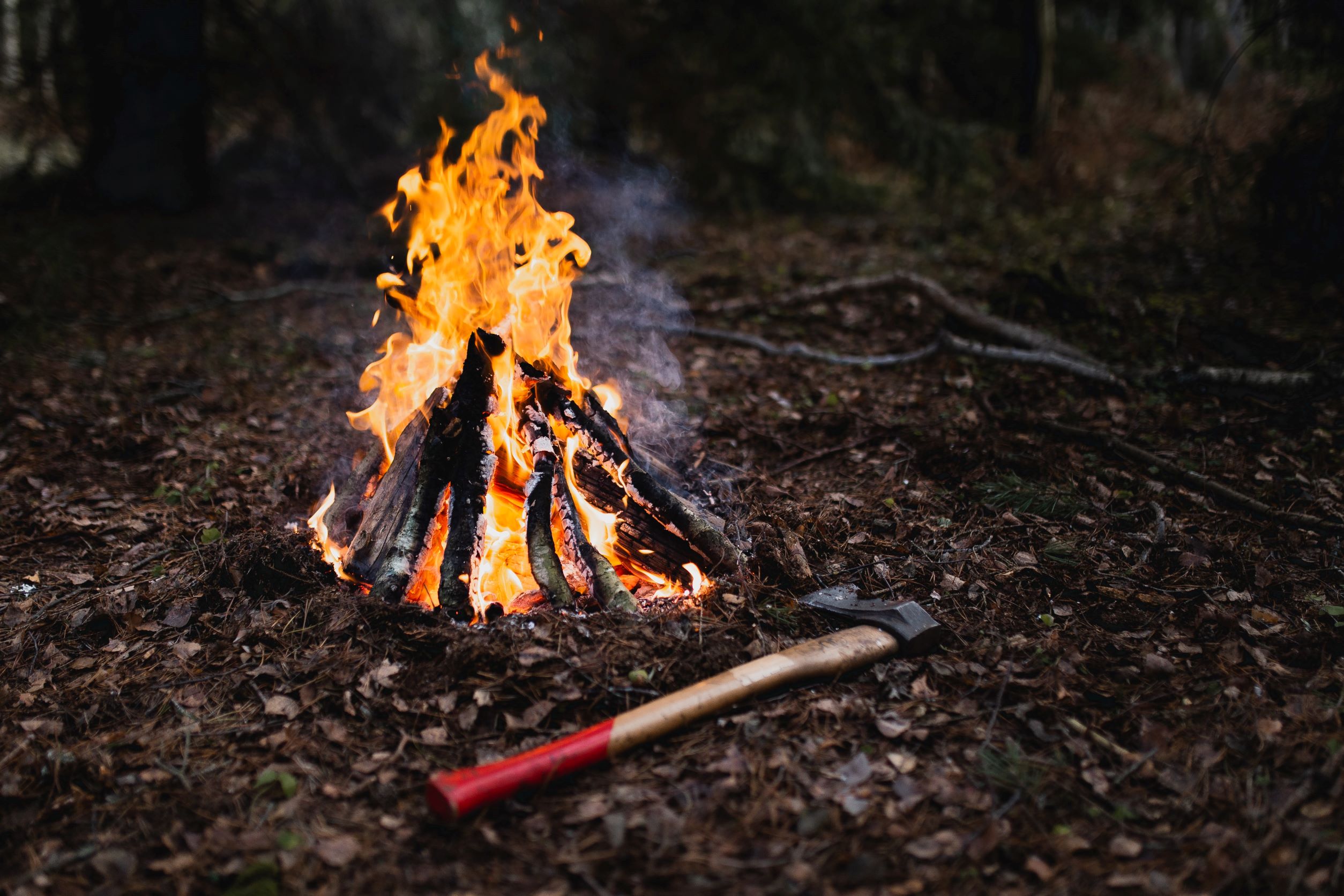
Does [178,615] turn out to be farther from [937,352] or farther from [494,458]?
[937,352]

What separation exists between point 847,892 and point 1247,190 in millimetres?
8823

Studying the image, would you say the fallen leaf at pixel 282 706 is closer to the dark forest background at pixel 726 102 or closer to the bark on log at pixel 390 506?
the bark on log at pixel 390 506

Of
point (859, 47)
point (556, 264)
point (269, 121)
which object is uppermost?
point (859, 47)

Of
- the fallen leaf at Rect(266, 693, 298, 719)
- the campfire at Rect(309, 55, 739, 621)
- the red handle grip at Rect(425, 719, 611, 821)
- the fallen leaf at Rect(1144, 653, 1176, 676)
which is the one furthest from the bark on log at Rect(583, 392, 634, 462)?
the fallen leaf at Rect(1144, 653, 1176, 676)

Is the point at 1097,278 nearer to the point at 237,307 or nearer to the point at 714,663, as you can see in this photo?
the point at 714,663

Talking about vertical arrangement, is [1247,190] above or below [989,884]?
above

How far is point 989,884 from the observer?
97.7 inches

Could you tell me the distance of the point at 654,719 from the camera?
2957mm

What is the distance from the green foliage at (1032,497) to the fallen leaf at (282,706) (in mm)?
3864

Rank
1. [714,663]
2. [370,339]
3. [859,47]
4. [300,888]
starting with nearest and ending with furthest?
1. [300,888]
2. [714,663]
3. [370,339]
4. [859,47]

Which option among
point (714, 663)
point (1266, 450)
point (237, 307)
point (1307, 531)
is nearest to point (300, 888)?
point (714, 663)

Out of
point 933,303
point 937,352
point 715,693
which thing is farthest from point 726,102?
point 715,693

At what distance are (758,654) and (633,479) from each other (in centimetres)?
117

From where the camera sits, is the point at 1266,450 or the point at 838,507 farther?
the point at 1266,450
